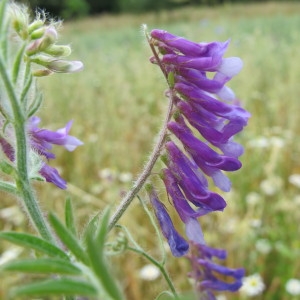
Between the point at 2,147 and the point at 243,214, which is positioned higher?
the point at 2,147

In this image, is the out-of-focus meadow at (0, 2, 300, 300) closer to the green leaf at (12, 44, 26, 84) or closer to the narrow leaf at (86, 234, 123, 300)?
the green leaf at (12, 44, 26, 84)

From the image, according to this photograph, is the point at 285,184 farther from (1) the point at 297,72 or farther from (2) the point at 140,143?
(1) the point at 297,72

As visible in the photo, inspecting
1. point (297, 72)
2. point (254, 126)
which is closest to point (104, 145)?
point (254, 126)

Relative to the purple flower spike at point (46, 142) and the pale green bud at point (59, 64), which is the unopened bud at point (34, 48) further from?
the purple flower spike at point (46, 142)

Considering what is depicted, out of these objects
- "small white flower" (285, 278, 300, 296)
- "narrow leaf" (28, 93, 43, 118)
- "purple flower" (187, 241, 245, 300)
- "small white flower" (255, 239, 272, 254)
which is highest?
"narrow leaf" (28, 93, 43, 118)

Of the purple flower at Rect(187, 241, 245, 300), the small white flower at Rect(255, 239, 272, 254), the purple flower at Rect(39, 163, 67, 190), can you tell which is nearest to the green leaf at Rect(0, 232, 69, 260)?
the purple flower at Rect(39, 163, 67, 190)
